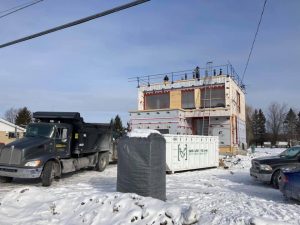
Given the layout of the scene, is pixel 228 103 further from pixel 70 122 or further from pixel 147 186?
pixel 147 186

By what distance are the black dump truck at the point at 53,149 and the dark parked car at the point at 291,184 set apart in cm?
950

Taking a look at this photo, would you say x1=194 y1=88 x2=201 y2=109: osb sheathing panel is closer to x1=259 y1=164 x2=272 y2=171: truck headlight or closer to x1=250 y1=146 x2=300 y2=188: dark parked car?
x1=250 y1=146 x2=300 y2=188: dark parked car

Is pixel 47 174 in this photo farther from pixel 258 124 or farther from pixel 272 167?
pixel 258 124

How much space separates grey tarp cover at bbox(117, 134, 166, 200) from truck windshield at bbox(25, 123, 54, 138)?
7.51 metres

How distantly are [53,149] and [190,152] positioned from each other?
28.2 feet

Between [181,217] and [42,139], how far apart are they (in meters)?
10.4

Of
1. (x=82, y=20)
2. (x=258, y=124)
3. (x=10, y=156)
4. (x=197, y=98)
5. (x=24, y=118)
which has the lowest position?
(x=10, y=156)

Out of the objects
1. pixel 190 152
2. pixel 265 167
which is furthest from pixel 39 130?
pixel 265 167

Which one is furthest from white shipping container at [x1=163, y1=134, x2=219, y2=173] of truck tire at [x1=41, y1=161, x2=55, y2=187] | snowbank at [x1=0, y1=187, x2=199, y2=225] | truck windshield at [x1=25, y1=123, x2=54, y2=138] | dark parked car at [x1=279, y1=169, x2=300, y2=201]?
snowbank at [x1=0, y1=187, x2=199, y2=225]

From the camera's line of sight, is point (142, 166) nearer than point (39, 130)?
Yes

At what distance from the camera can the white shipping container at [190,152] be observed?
21.2 meters

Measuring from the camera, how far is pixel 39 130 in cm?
1778

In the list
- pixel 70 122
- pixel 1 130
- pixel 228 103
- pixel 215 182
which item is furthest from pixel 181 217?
pixel 1 130

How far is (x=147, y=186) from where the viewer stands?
1055cm
